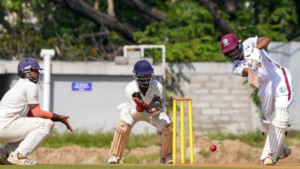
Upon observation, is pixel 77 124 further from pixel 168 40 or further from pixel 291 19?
pixel 291 19

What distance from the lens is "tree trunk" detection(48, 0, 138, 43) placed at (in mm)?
21016

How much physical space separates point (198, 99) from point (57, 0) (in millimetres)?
5905

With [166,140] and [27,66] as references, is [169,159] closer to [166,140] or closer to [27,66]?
[166,140]

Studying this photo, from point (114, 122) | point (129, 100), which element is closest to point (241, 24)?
point (114, 122)

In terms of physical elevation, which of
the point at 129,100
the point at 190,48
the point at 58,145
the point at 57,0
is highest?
the point at 57,0

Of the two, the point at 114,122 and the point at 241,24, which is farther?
the point at 241,24

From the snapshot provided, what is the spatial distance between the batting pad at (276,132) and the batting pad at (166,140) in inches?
66.5

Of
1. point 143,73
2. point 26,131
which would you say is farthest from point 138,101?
point 26,131

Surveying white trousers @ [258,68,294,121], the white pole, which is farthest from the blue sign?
white trousers @ [258,68,294,121]

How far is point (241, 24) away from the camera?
788 inches

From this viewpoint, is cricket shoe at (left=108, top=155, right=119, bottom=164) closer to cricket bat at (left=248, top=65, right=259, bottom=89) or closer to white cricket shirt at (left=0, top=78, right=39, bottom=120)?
white cricket shirt at (left=0, top=78, right=39, bottom=120)

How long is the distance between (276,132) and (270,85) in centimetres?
71

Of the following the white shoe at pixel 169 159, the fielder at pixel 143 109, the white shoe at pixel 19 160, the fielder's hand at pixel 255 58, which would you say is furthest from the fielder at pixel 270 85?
the white shoe at pixel 19 160

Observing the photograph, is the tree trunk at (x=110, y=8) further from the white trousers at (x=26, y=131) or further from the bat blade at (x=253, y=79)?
the bat blade at (x=253, y=79)
